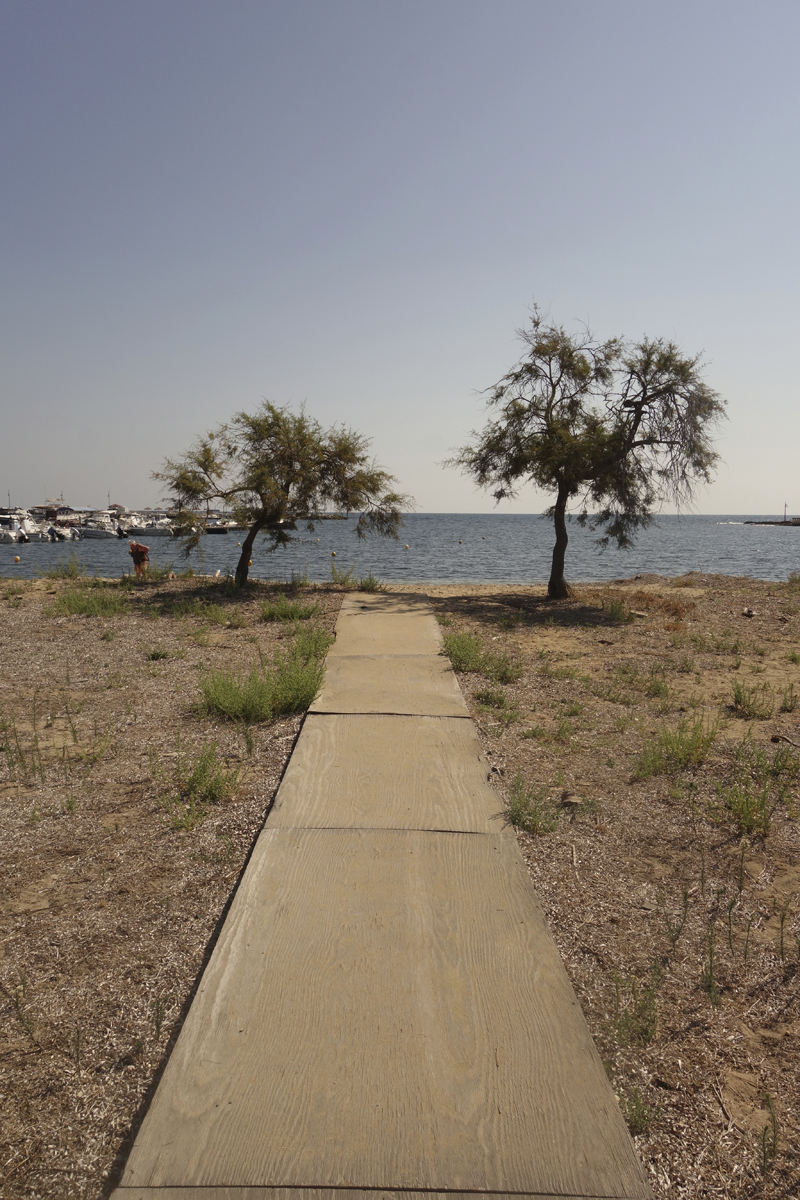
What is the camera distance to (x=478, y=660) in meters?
8.89

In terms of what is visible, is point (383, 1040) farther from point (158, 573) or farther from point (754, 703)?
point (158, 573)

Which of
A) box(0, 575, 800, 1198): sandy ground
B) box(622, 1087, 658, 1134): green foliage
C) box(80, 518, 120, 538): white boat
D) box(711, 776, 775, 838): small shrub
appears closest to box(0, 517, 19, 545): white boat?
box(80, 518, 120, 538): white boat

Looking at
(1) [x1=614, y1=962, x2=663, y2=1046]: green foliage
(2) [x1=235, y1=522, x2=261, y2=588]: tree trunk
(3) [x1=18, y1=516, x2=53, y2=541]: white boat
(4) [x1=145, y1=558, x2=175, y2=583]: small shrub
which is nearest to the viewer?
(1) [x1=614, y1=962, x2=663, y2=1046]: green foliage

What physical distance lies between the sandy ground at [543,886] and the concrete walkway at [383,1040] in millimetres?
162

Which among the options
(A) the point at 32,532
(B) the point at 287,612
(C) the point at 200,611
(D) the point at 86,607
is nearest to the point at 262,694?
(B) the point at 287,612

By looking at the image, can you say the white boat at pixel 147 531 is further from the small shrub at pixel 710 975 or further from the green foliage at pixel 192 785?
the small shrub at pixel 710 975

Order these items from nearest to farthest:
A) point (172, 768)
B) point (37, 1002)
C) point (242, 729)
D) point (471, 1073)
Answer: point (471, 1073) → point (37, 1002) → point (172, 768) → point (242, 729)

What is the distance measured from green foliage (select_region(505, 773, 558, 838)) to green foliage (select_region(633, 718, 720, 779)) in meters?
1.12

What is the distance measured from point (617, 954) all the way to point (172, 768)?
3651 mm

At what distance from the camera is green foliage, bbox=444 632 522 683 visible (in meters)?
8.46

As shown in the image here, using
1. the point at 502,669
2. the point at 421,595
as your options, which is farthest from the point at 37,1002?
the point at 421,595

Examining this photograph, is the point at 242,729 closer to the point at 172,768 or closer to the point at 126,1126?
the point at 172,768

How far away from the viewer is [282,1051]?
8.13 ft

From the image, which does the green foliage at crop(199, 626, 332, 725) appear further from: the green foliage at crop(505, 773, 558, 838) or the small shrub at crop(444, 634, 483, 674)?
the green foliage at crop(505, 773, 558, 838)
